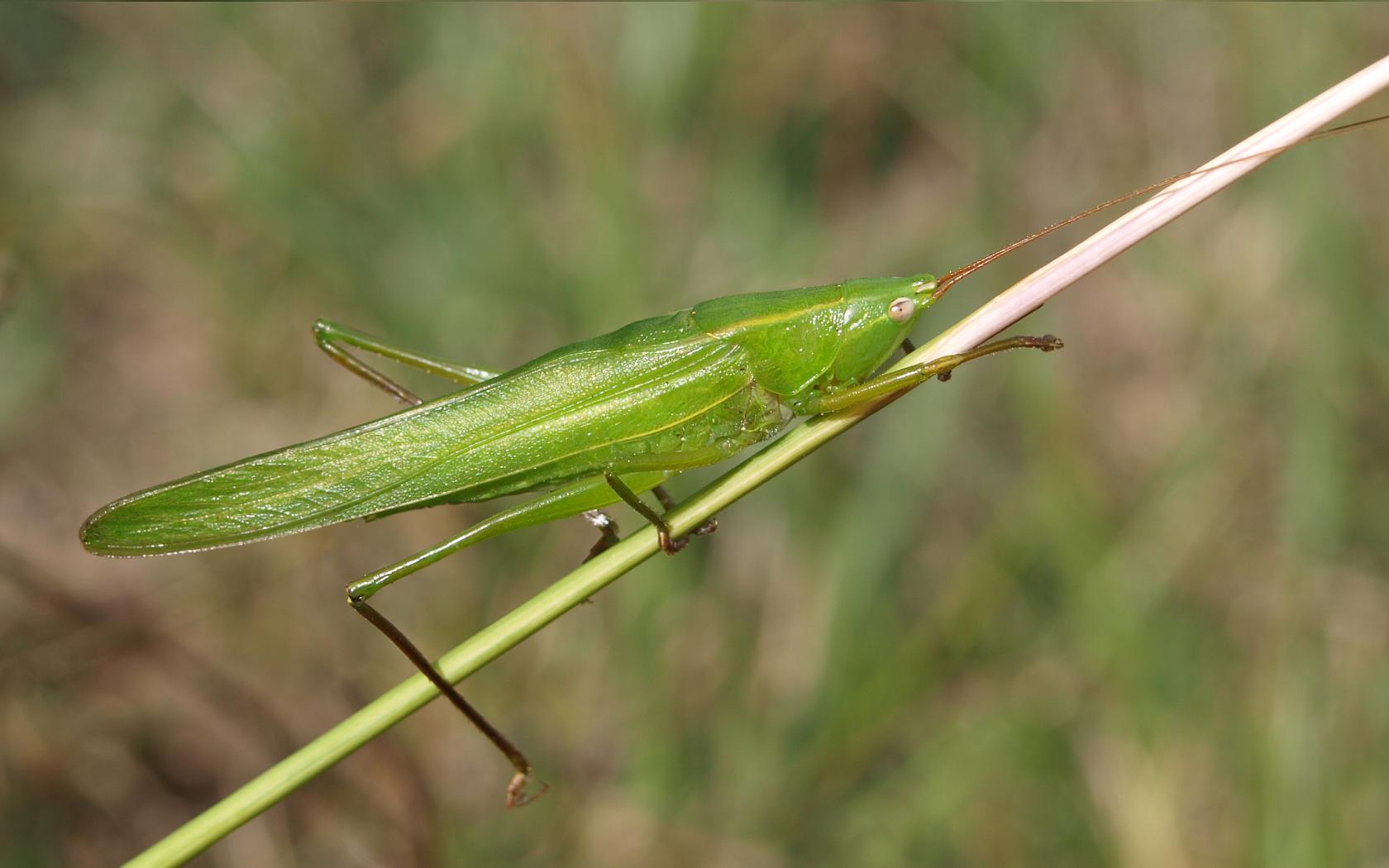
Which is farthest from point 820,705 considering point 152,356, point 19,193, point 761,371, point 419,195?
point 19,193

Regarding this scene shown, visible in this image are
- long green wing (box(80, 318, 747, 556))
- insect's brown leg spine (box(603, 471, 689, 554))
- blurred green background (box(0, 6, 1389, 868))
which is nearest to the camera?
insect's brown leg spine (box(603, 471, 689, 554))

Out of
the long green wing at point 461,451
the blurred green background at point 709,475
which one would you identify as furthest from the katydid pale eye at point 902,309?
the blurred green background at point 709,475

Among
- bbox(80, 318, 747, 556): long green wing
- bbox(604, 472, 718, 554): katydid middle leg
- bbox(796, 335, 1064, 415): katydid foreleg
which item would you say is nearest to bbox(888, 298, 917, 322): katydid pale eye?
bbox(796, 335, 1064, 415): katydid foreleg

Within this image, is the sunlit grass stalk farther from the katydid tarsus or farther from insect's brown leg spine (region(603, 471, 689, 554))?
the katydid tarsus

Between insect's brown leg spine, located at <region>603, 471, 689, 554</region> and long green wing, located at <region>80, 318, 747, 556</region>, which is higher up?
long green wing, located at <region>80, 318, 747, 556</region>

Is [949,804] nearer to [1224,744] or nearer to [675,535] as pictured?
[1224,744]

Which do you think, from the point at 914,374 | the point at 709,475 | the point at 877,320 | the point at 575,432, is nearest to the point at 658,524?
the point at 575,432

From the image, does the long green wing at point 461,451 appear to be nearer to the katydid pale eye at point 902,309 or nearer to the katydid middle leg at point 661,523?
the katydid middle leg at point 661,523
